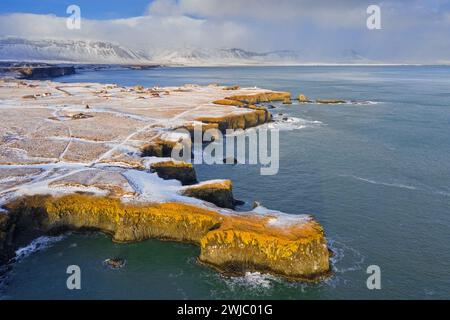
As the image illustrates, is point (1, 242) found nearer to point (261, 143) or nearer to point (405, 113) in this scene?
point (261, 143)

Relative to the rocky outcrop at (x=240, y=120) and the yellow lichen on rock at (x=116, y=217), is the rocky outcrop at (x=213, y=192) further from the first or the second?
the rocky outcrop at (x=240, y=120)

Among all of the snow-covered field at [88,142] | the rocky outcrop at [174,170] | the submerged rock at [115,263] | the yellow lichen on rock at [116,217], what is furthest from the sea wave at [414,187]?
the submerged rock at [115,263]

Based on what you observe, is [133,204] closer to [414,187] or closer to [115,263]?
[115,263]

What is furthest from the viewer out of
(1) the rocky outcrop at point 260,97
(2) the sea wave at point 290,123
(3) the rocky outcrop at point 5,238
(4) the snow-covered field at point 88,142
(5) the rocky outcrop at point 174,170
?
(1) the rocky outcrop at point 260,97

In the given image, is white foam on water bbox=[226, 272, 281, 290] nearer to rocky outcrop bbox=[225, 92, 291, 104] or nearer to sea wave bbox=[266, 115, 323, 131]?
sea wave bbox=[266, 115, 323, 131]

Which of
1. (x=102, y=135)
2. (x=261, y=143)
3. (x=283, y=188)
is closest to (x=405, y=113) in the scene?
(x=261, y=143)
